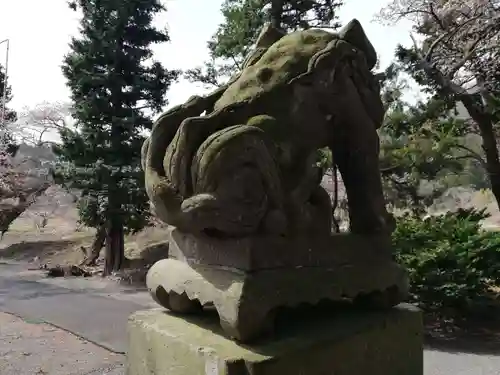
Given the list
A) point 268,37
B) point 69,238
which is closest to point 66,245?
point 69,238

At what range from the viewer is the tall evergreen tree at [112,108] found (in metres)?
9.16

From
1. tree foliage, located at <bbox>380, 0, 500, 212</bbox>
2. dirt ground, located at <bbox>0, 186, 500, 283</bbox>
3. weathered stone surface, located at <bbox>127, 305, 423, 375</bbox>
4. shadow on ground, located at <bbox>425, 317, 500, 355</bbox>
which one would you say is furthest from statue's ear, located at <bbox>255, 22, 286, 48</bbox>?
dirt ground, located at <bbox>0, 186, 500, 283</bbox>

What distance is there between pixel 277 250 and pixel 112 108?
874cm

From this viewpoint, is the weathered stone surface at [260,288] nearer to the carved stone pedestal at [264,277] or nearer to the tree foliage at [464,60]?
the carved stone pedestal at [264,277]

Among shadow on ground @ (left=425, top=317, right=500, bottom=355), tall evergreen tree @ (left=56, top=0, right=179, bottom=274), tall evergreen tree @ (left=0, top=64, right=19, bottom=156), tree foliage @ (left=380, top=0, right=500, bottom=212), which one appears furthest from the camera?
tall evergreen tree @ (left=0, top=64, right=19, bottom=156)

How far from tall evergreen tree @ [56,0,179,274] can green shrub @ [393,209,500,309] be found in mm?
4994

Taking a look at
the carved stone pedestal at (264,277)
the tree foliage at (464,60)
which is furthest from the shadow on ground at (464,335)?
the carved stone pedestal at (264,277)

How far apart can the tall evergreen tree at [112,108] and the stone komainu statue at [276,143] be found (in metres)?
7.36

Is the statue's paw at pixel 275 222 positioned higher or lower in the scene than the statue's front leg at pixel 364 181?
lower

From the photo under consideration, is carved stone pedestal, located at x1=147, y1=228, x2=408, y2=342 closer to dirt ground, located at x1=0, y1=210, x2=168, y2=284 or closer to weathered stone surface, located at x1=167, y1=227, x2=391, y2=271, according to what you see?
weathered stone surface, located at x1=167, y1=227, x2=391, y2=271

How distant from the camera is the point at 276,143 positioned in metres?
1.70

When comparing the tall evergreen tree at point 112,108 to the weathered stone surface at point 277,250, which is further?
the tall evergreen tree at point 112,108

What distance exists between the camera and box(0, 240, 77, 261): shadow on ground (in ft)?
42.9

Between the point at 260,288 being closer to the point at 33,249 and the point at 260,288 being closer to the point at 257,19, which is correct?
the point at 257,19
